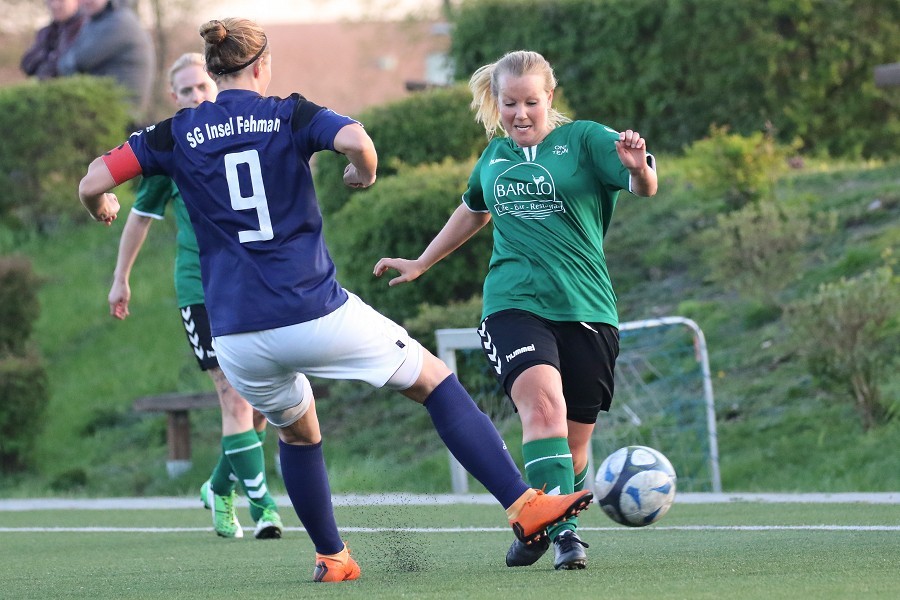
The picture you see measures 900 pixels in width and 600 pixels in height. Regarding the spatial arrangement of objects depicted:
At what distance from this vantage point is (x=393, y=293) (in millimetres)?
13398

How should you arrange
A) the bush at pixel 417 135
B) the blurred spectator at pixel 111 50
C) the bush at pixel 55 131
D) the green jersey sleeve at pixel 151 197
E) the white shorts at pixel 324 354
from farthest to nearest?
the blurred spectator at pixel 111 50 < the bush at pixel 55 131 < the bush at pixel 417 135 < the green jersey sleeve at pixel 151 197 < the white shorts at pixel 324 354

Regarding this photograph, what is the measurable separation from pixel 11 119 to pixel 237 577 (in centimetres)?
1399

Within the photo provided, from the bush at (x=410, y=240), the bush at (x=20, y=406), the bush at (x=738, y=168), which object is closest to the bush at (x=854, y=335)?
the bush at (x=738, y=168)

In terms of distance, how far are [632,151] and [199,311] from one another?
310 cm

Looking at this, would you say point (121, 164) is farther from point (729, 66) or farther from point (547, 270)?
point (729, 66)

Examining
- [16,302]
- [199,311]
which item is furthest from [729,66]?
[199,311]

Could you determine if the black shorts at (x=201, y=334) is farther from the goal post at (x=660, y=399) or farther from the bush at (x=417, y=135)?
the bush at (x=417, y=135)

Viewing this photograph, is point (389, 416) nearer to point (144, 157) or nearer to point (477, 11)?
point (477, 11)

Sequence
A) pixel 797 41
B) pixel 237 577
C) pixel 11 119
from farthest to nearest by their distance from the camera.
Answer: pixel 11 119, pixel 797 41, pixel 237 577

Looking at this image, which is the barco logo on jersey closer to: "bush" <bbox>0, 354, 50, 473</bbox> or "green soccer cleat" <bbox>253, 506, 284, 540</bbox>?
"green soccer cleat" <bbox>253, 506, 284, 540</bbox>

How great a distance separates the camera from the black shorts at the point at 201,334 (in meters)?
7.77

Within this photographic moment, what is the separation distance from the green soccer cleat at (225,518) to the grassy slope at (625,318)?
375cm

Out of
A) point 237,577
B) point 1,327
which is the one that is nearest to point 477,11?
point 1,327

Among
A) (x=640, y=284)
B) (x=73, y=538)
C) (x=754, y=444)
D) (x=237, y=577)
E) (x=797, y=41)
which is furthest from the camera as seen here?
(x=797, y=41)
